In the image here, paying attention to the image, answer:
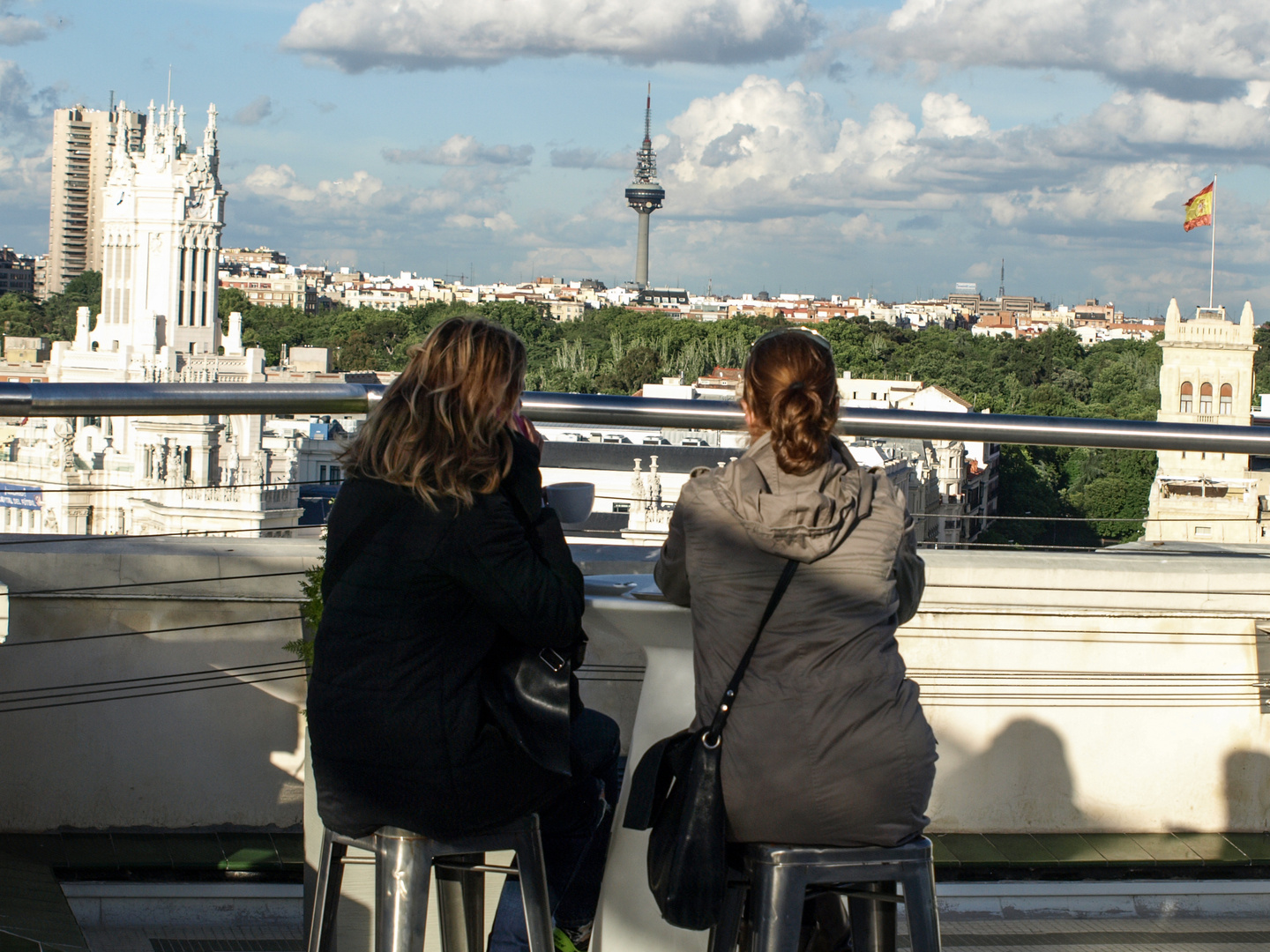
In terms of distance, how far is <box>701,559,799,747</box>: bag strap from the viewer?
1784 mm

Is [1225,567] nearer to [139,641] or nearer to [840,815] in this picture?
[840,815]

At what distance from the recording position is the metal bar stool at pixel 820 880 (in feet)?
5.82

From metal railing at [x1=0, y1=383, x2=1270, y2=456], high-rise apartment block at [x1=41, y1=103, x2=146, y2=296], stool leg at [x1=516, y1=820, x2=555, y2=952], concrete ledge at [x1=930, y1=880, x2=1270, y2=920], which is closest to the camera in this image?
stool leg at [x1=516, y1=820, x2=555, y2=952]

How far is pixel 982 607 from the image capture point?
3.20 meters

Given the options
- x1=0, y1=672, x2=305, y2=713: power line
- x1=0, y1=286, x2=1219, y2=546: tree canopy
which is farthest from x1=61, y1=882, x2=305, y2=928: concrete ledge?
x1=0, y1=286, x2=1219, y2=546: tree canopy

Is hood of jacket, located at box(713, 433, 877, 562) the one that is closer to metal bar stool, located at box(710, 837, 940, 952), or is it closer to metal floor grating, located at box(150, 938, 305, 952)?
metal bar stool, located at box(710, 837, 940, 952)

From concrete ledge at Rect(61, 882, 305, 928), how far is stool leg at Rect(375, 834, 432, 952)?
957 millimetres


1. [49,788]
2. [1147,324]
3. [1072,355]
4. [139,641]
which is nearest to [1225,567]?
[139,641]

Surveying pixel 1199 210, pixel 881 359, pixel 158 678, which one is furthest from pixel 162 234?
pixel 158 678

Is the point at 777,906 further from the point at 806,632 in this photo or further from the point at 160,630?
the point at 160,630

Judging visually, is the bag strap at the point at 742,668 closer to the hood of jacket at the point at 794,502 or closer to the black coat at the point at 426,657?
the hood of jacket at the point at 794,502

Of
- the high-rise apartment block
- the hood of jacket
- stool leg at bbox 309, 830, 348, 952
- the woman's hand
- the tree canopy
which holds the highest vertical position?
the high-rise apartment block

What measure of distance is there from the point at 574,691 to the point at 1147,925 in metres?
1.55

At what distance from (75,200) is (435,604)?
137667mm
